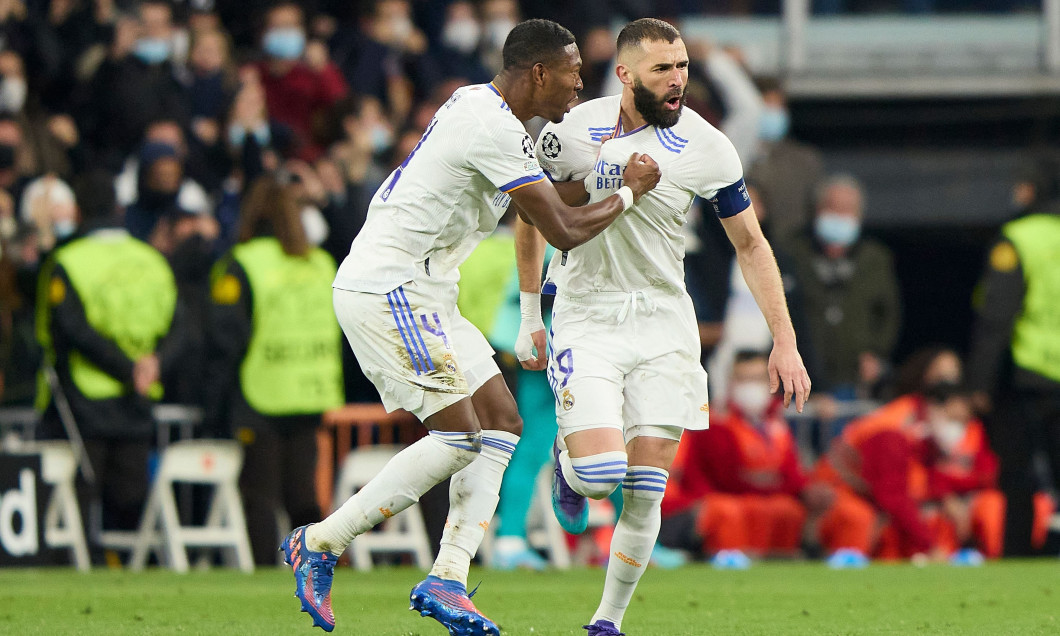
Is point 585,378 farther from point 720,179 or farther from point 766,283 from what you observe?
point 720,179

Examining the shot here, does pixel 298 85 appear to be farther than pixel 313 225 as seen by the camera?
→ Yes

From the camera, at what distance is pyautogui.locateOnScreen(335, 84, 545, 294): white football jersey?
6.55m

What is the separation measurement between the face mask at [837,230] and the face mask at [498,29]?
3.39 meters

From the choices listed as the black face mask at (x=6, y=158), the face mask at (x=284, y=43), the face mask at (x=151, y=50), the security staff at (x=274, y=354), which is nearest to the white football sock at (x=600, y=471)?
the security staff at (x=274, y=354)

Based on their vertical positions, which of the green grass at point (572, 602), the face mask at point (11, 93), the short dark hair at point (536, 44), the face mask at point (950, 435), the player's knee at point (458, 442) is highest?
the face mask at point (11, 93)

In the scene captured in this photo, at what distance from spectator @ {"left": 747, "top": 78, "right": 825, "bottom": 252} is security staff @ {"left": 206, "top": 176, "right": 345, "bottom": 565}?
4433mm

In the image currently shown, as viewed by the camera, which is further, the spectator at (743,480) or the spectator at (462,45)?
the spectator at (462,45)

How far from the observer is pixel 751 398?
1227 centimetres

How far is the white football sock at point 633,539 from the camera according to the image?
22.2 ft

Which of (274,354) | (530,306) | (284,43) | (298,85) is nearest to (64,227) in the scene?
(274,354)

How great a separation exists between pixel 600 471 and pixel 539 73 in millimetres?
1497

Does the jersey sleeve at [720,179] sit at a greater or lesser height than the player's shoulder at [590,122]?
lesser

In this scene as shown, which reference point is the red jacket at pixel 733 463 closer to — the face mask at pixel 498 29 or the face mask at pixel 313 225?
the face mask at pixel 313 225

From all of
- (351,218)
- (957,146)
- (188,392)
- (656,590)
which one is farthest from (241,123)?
(957,146)
